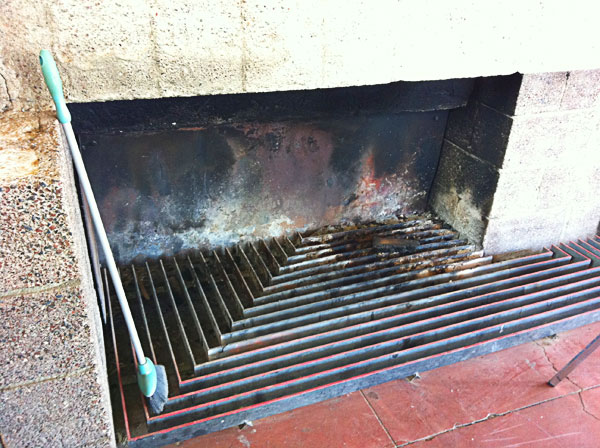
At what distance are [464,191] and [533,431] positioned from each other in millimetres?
1655

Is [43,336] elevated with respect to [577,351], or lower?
elevated

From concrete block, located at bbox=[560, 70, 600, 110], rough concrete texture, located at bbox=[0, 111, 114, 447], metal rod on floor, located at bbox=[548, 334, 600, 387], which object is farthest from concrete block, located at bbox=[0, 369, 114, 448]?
concrete block, located at bbox=[560, 70, 600, 110]

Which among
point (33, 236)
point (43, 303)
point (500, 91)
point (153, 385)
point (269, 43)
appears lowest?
point (153, 385)

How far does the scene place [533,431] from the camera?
2527mm

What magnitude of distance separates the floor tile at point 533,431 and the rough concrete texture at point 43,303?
5.28 feet

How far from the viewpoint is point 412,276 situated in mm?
3254

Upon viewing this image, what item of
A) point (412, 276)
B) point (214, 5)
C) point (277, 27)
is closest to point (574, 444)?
point (412, 276)

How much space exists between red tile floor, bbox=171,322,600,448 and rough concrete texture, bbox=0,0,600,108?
66.4 inches

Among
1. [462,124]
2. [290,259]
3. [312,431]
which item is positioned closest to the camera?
[312,431]

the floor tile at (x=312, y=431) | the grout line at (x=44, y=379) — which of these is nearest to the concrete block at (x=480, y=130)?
the floor tile at (x=312, y=431)

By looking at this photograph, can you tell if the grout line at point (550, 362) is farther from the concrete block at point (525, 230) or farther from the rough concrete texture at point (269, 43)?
the rough concrete texture at point (269, 43)

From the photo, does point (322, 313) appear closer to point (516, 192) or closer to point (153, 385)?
point (153, 385)

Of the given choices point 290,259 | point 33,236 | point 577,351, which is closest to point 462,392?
point 577,351

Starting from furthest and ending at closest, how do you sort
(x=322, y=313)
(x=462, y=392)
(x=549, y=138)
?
(x=549, y=138) < (x=322, y=313) < (x=462, y=392)
